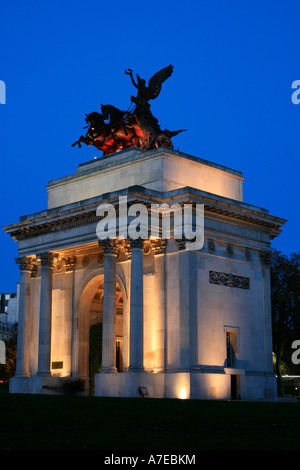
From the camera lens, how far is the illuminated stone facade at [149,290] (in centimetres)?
4775

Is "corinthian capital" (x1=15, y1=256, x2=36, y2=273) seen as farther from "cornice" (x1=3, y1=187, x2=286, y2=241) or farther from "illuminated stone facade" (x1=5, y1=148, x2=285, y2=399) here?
"cornice" (x1=3, y1=187, x2=286, y2=241)

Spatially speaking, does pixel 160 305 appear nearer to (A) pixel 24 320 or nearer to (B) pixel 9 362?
(A) pixel 24 320

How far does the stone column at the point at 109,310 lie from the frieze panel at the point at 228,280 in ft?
20.7

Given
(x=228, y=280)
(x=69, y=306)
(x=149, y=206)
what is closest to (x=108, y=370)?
(x=69, y=306)

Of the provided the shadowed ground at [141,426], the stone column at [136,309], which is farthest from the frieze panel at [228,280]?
the shadowed ground at [141,426]

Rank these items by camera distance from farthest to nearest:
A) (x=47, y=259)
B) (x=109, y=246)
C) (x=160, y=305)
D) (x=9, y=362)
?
(x=9, y=362) → (x=47, y=259) → (x=109, y=246) → (x=160, y=305)

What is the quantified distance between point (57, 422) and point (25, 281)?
104 feet

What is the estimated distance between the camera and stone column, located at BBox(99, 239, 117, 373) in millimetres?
48750

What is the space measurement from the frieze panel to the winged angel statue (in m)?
10.1

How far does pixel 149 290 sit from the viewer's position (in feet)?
164

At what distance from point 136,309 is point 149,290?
285 cm

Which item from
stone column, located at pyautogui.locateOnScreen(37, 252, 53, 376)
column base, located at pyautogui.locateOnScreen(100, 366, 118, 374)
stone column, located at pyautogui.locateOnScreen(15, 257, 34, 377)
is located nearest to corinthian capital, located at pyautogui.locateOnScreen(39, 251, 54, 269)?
stone column, located at pyautogui.locateOnScreen(37, 252, 53, 376)
